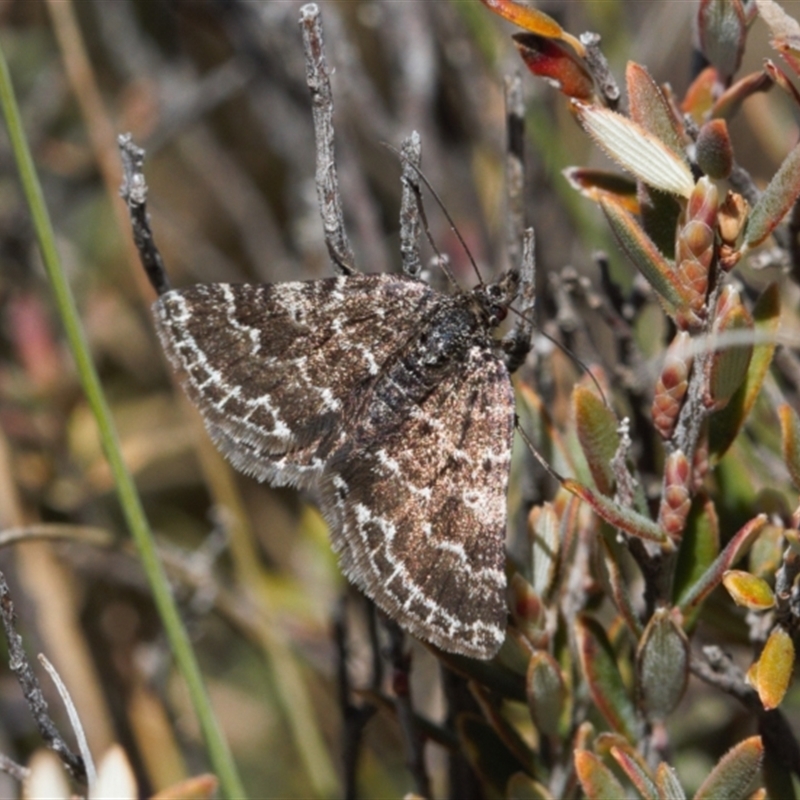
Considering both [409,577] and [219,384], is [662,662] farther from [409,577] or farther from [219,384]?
[219,384]

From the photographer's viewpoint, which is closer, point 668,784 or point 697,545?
point 668,784

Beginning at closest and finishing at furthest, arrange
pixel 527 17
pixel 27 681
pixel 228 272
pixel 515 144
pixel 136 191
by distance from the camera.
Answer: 1. pixel 27 681
2. pixel 527 17
3. pixel 136 191
4. pixel 515 144
5. pixel 228 272

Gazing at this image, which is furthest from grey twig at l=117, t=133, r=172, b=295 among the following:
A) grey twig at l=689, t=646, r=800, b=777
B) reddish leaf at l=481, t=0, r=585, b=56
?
grey twig at l=689, t=646, r=800, b=777

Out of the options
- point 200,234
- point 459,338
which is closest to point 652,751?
point 459,338

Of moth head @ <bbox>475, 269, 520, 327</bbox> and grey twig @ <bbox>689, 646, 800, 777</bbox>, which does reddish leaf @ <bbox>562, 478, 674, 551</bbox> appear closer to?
grey twig @ <bbox>689, 646, 800, 777</bbox>

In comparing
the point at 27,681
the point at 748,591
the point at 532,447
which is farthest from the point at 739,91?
the point at 27,681

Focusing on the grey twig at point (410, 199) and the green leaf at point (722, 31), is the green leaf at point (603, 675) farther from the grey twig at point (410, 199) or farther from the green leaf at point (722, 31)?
the green leaf at point (722, 31)
